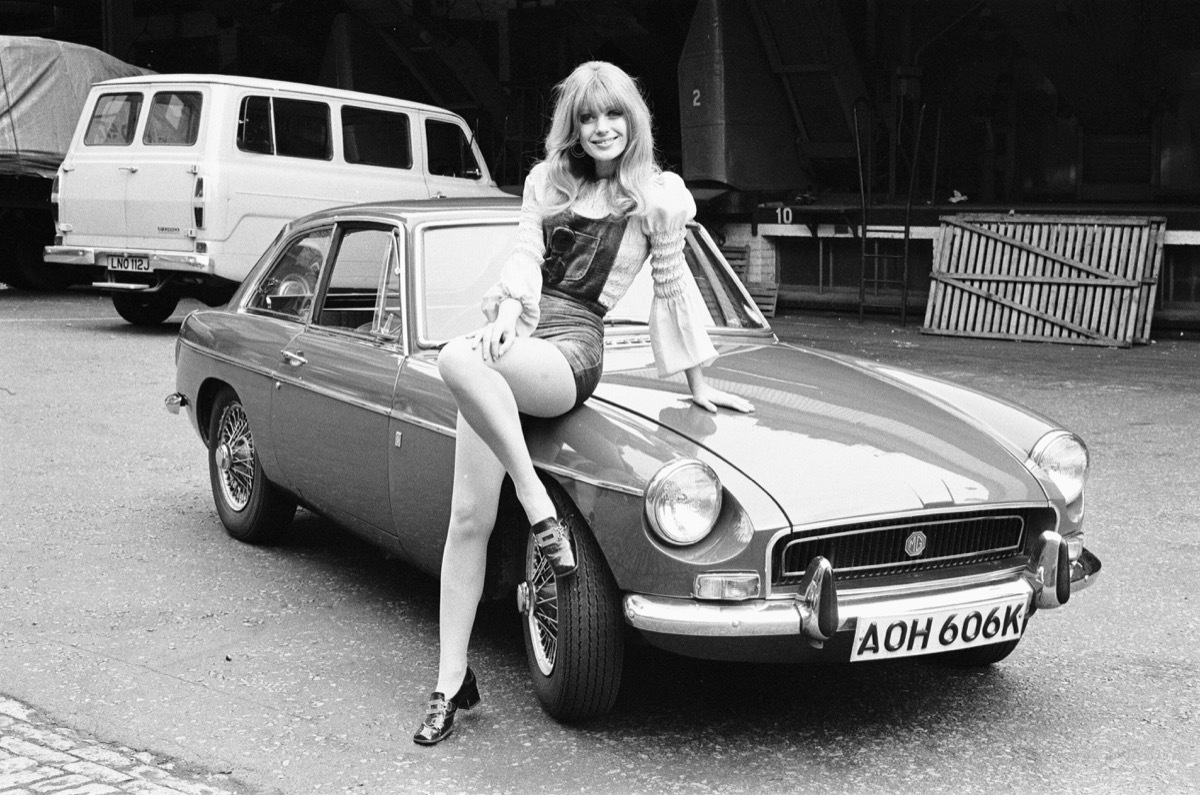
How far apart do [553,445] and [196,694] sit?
126 centimetres

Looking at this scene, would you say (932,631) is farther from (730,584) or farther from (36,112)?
(36,112)

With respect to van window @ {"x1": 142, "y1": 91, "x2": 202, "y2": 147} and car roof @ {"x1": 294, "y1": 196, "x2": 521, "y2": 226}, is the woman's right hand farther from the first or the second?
van window @ {"x1": 142, "y1": 91, "x2": 202, "y2": 147}

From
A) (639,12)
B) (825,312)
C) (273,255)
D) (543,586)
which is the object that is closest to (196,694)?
(543,586)

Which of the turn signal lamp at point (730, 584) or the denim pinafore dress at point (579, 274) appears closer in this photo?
the turn signal lamp at point (730, 584)

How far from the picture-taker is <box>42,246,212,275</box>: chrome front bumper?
40.7 ft

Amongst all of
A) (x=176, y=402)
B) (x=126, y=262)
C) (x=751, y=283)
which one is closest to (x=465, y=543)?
(x=176, y=402)

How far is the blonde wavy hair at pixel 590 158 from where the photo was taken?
3.80 meters

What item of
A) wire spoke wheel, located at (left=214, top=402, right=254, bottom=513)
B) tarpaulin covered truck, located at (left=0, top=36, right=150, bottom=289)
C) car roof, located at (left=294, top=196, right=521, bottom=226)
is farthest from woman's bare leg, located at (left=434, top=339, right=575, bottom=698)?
tarpaulin covered truck, located at (left=0, top=36, right=150, bottom=289)

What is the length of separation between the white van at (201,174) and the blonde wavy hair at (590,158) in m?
9.09

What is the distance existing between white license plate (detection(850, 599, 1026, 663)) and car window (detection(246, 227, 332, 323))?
109 inches

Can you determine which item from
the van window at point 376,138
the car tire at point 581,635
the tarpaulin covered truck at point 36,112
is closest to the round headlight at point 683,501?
the car tire at point 581,635

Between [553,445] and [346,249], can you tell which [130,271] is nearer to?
[346,249]

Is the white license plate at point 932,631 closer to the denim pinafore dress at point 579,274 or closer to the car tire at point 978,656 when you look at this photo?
the car tire at point 978,656

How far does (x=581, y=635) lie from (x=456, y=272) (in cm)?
162
